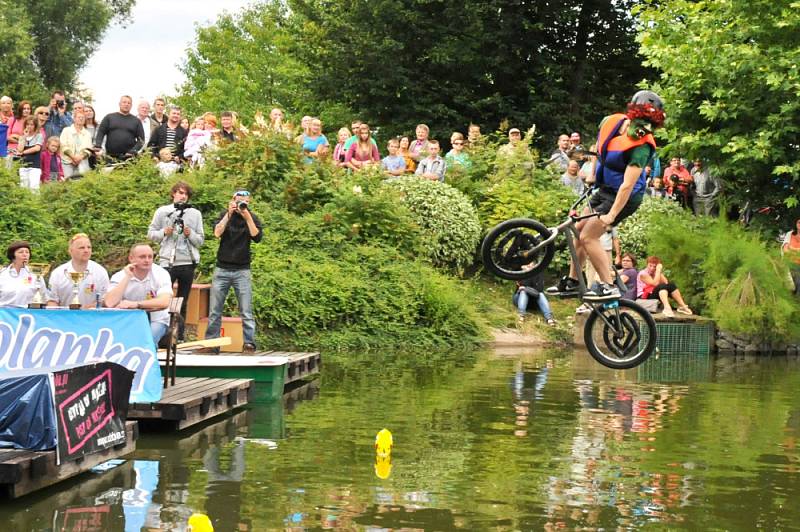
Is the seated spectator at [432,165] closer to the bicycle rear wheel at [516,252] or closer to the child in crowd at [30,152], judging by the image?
the child in crowd at [30,152]

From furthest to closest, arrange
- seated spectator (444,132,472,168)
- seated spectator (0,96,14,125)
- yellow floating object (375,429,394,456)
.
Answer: seated spectator (444,132,472,168)
seated spectator (0,96,14,125)
yellow floating object (375,429,394,456)

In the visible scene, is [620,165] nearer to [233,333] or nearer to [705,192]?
[233,333]

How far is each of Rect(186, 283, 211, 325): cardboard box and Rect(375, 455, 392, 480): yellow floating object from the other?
818cm

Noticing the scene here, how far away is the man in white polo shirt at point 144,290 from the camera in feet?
44.4

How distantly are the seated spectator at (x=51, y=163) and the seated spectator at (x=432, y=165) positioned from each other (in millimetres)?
6844

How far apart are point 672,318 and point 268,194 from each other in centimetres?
784

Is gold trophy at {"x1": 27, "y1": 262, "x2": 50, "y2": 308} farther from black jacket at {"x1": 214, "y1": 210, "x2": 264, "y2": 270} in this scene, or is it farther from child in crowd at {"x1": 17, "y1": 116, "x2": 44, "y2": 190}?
child in crowd at {"x1": 17, "y1": 116, "x2": 44, "y2": 190}

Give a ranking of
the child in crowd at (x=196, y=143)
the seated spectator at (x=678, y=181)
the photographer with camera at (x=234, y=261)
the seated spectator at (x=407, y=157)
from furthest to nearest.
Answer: the seated spectator at (x=678, y=181) < the seated spectator at (x=407, y=157) < the child in crowd at (x=196, y=143) < the photographer with camera at (x=234, y=261)

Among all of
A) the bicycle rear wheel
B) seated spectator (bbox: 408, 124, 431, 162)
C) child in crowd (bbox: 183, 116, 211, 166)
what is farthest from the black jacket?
seated spectator (bbox: 408, 124, 431, 162)

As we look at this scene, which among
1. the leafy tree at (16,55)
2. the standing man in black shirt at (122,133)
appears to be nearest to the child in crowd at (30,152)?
the standing man in black shirt at (122,133)

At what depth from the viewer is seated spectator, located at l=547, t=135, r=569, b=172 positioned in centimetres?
2606

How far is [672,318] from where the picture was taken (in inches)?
928

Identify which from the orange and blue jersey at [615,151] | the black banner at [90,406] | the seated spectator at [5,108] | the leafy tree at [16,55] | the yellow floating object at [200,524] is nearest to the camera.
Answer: the yellow floating object at [200,524]

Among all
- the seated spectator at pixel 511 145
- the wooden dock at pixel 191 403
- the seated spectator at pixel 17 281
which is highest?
the seated spectator at pixel 511 145
